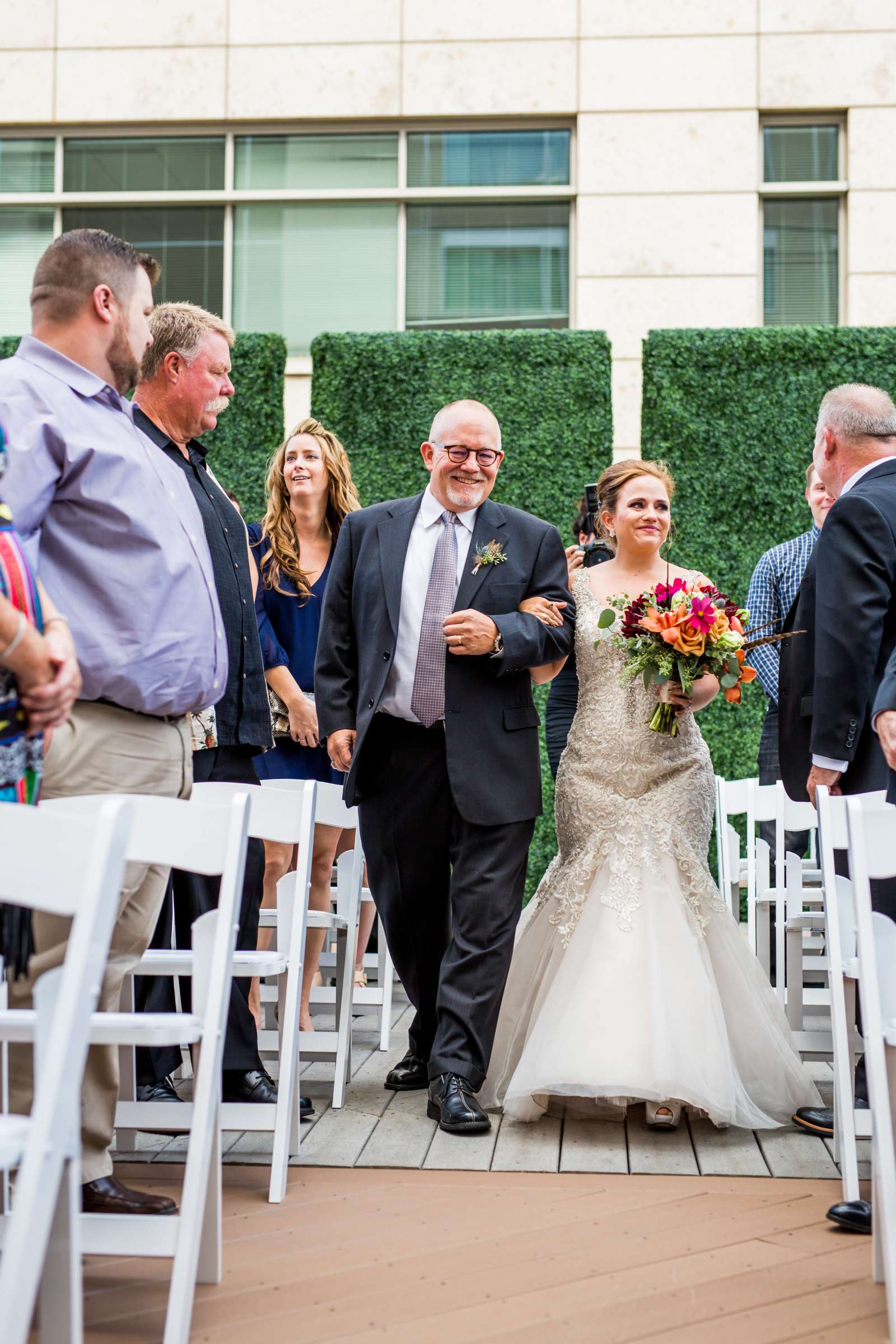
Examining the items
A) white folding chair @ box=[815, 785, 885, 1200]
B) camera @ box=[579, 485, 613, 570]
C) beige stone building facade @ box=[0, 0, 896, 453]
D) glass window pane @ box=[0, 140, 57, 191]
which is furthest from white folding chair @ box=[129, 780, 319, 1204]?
glass window pane @ box=[0, 140, 57, 191]

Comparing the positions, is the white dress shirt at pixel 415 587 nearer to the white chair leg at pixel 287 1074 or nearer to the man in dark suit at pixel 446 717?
the man in dark suit at pixel 446 717

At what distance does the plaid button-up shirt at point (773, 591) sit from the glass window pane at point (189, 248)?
5965mm

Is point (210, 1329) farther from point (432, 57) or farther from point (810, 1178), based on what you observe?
point (432, 57)

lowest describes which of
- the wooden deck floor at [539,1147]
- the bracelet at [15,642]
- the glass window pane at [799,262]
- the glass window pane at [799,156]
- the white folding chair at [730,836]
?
the wooden deck floor at [539,1147]

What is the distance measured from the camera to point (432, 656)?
452cm

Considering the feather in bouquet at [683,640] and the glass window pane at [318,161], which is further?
the glass window pane at [318,161]

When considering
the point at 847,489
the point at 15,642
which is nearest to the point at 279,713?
the point at 847,489

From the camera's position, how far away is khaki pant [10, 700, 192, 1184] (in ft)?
9.70

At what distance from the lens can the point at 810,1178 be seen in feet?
12.2

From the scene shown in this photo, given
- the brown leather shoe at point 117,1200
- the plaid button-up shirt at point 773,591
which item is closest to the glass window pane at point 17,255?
the plaid button-up shirt at point 773,591

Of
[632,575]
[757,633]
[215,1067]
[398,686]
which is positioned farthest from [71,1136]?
[757,633]

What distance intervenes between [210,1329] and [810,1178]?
1.77 metres

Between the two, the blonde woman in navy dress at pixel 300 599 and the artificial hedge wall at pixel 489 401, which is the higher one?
the artificial hedge wall at pixel 489 401

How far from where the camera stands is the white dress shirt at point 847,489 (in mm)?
4348
